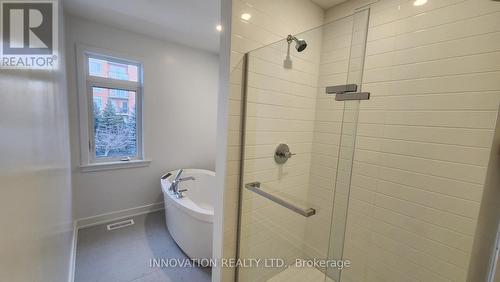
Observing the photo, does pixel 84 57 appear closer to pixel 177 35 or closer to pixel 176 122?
pixel 177 35

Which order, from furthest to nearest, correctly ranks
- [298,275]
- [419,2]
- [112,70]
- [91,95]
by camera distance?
[112,70] → [91,95] → [298,275] → [419,2]

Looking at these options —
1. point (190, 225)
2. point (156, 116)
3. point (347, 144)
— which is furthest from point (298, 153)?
point (156, 116)

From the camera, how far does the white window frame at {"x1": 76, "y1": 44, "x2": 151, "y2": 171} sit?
2.39 m

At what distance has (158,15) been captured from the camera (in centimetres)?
220

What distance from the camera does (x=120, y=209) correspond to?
9.18 feet

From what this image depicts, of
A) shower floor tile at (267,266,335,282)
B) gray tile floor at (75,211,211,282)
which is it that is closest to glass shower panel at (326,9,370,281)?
shower floor tile at (267,266,335,282)

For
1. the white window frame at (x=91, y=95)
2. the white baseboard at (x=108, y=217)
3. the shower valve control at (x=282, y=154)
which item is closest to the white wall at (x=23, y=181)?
the shower valve control at (x=282, y=154)

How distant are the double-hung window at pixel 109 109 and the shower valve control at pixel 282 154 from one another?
2217 millimetres

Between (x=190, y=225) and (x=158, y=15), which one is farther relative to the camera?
(x=158, y=15)

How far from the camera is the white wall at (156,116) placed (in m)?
2.46

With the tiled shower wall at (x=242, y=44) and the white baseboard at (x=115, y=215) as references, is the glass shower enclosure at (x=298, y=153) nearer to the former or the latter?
the tiled shower wall at (x=242, y=44)

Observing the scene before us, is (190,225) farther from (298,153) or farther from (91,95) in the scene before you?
(91,95)

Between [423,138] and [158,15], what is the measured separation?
266 centimetres

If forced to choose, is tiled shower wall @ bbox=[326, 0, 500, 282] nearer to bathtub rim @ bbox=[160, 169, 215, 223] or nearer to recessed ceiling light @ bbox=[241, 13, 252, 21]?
recessed ceiling light @ bbox=[241, 13, 252, 21]
